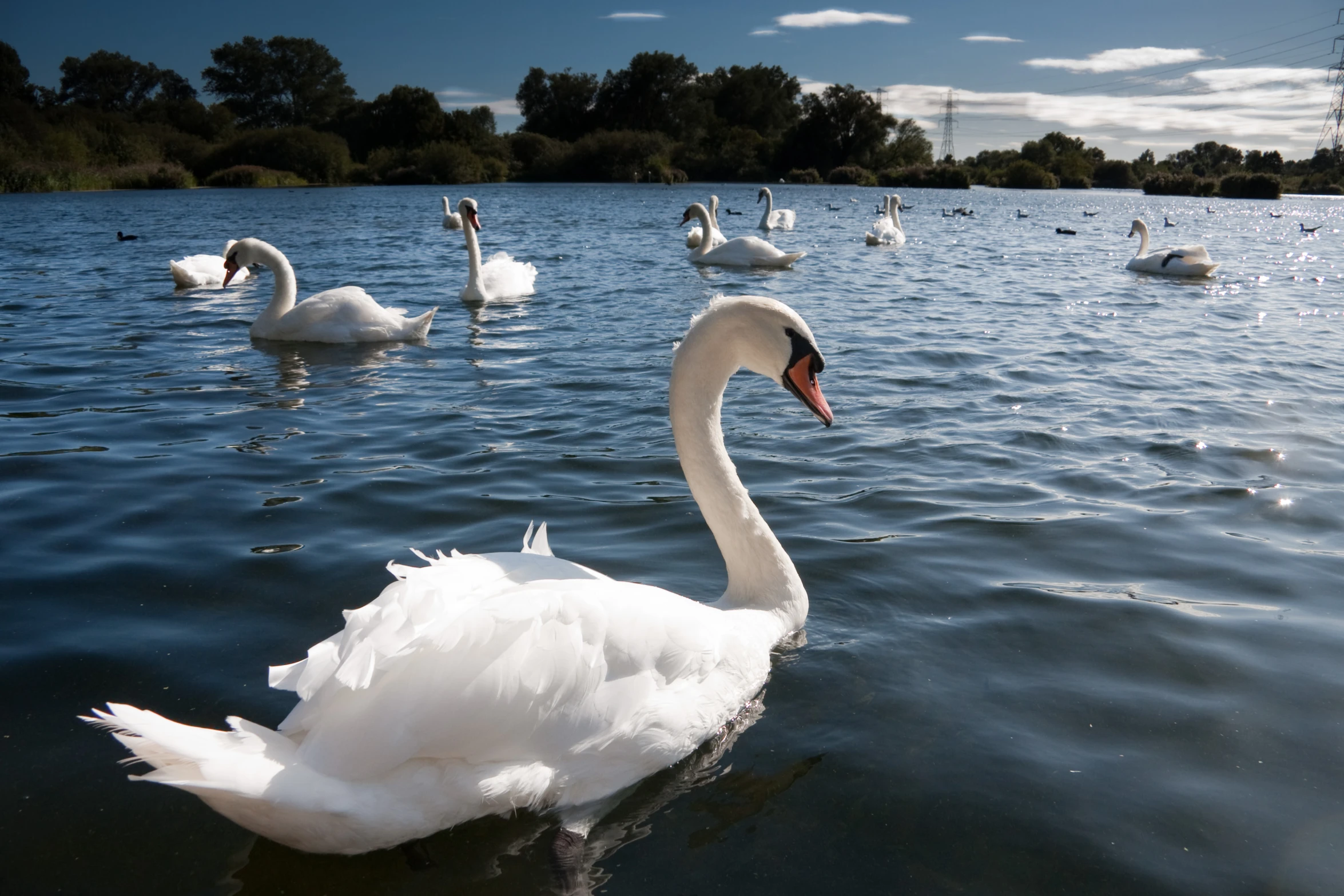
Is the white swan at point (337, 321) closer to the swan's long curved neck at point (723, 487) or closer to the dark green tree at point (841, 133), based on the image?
the swan's long curved neck at point (723, 487)

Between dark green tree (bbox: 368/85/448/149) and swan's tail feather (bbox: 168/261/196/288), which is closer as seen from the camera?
swan's tail feather (bbox: 168/261/196/288)

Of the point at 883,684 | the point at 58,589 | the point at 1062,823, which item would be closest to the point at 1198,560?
the point at 883,684

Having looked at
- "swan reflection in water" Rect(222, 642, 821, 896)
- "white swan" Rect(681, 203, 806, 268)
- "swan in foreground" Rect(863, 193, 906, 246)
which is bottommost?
"swan reflection in water" Rect(222, 642, 821, 896)

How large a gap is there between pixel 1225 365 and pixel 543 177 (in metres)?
69.0

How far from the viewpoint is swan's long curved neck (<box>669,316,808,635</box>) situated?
11.5 ft

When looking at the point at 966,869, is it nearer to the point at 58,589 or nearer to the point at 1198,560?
the point at 1198,560

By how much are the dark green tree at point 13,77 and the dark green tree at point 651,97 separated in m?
46.2

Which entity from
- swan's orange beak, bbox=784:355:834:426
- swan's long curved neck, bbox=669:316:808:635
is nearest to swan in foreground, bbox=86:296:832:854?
swan's long curved neck, bbox=669:316:808:635

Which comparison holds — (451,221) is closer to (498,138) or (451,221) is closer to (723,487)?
(723,487)

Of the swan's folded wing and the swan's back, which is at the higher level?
the swan's back

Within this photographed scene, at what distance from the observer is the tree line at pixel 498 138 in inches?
2120

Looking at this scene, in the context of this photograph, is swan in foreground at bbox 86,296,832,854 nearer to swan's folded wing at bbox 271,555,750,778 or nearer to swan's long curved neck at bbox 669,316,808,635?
swan's folded wing at bbox 271,555,750,778

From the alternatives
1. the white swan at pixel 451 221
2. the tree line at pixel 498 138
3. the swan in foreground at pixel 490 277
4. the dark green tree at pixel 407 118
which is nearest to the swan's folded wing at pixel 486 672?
the swan in foreground at pixel 490 277

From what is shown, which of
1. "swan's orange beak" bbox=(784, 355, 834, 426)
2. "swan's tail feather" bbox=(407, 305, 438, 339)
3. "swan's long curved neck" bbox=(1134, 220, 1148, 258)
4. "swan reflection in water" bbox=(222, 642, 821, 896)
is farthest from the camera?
"swan's long curved neck" bbox=(1134, 220, 1148, 258)
